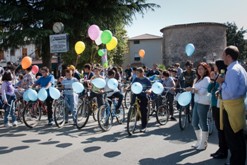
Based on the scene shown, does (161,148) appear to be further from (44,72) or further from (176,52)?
(176,52)

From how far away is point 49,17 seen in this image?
1758cm

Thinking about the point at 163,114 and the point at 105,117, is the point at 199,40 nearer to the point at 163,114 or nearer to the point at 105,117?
the point at 163,114

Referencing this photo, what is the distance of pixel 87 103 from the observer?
9117 mm

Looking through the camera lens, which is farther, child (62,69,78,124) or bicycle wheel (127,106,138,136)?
child (62,69,78,124)

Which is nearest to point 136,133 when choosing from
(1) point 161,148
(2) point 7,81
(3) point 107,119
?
(3) point 107,119

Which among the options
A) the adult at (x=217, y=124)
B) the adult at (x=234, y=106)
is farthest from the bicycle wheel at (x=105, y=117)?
the adult at (x=234, y=106)

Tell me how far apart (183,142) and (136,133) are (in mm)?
1478

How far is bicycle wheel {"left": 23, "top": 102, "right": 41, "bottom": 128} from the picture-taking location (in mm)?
9008

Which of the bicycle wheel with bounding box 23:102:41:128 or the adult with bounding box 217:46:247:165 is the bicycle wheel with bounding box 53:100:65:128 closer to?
the bicycle wheel with bounding box 23:102:41:128

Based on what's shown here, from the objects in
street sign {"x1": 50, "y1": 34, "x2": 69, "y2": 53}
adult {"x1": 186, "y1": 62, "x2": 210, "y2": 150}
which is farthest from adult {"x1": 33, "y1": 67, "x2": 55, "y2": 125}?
adult {"x1": 186, "y1": 62, "x2": 210, "y2": 150}

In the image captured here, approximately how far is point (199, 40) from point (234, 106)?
36.1 m

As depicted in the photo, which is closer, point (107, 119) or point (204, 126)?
point (204, 126)

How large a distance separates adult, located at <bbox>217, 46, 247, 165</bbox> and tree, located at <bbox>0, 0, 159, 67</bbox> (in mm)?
14071

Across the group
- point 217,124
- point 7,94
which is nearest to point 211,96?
point 217,124
